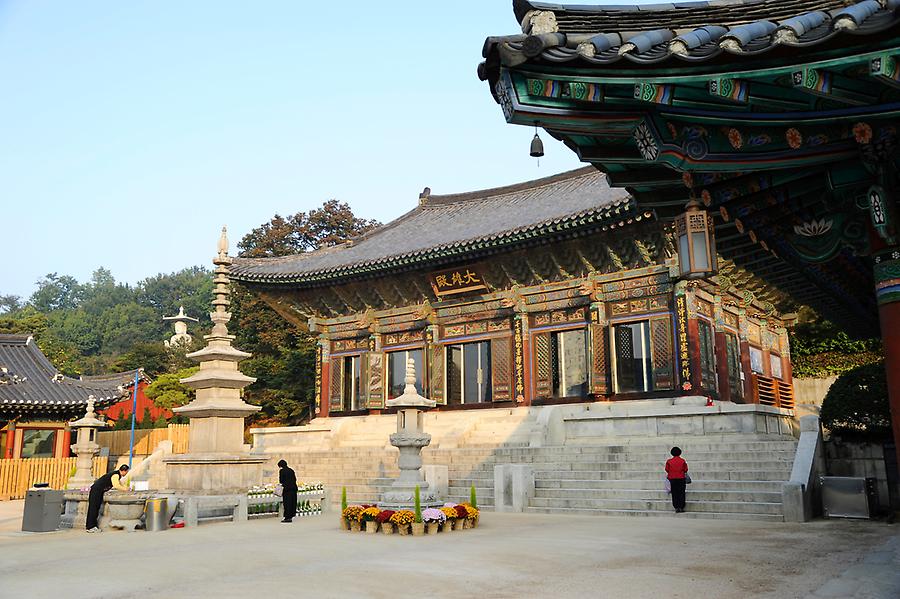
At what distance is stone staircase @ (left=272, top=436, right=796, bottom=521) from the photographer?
1359 cm

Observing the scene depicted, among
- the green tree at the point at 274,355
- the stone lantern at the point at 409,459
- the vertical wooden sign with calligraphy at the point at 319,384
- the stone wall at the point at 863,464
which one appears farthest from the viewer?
the green tree at the point at 274,355

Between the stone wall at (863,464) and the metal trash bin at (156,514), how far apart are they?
11.6 m

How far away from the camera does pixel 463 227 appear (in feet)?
88.9

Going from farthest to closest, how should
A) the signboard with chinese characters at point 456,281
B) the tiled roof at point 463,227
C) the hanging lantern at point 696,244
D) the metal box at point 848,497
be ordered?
the signboard with chinese characters at point 456,281 → the tiled roof at point 463,227 → the metal box at point 848,497 → the hanging lantern at point 696,244


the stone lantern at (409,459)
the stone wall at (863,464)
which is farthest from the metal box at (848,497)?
the stone lantern at (409,459)

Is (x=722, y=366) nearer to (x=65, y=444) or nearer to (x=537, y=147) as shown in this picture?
(x=537, y=147)

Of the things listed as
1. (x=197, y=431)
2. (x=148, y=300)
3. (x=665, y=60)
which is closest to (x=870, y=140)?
(x=665, y=60)

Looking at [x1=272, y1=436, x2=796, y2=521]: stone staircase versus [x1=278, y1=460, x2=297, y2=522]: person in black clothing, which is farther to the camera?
[x1=278, y1=460, x2=297, y2=522]: person in black clothing

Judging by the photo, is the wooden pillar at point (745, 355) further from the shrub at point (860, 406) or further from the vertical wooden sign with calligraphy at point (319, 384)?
the vertical wooden sign with calligraphy at point (319, 384)

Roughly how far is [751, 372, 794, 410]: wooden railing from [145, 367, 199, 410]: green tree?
29.5 metres

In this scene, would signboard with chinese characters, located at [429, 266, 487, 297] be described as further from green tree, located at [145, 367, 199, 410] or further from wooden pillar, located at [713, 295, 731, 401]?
green tree, located at [145, 367, 199, 410]

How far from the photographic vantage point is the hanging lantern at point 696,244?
671 cm

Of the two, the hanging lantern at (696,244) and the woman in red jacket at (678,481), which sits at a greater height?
the hanging lantern at (696,244)

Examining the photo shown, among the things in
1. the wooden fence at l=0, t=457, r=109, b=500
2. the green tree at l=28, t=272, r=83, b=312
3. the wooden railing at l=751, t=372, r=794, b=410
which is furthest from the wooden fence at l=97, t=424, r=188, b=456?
the green tree at l=28, t=272, r=83, b=312
